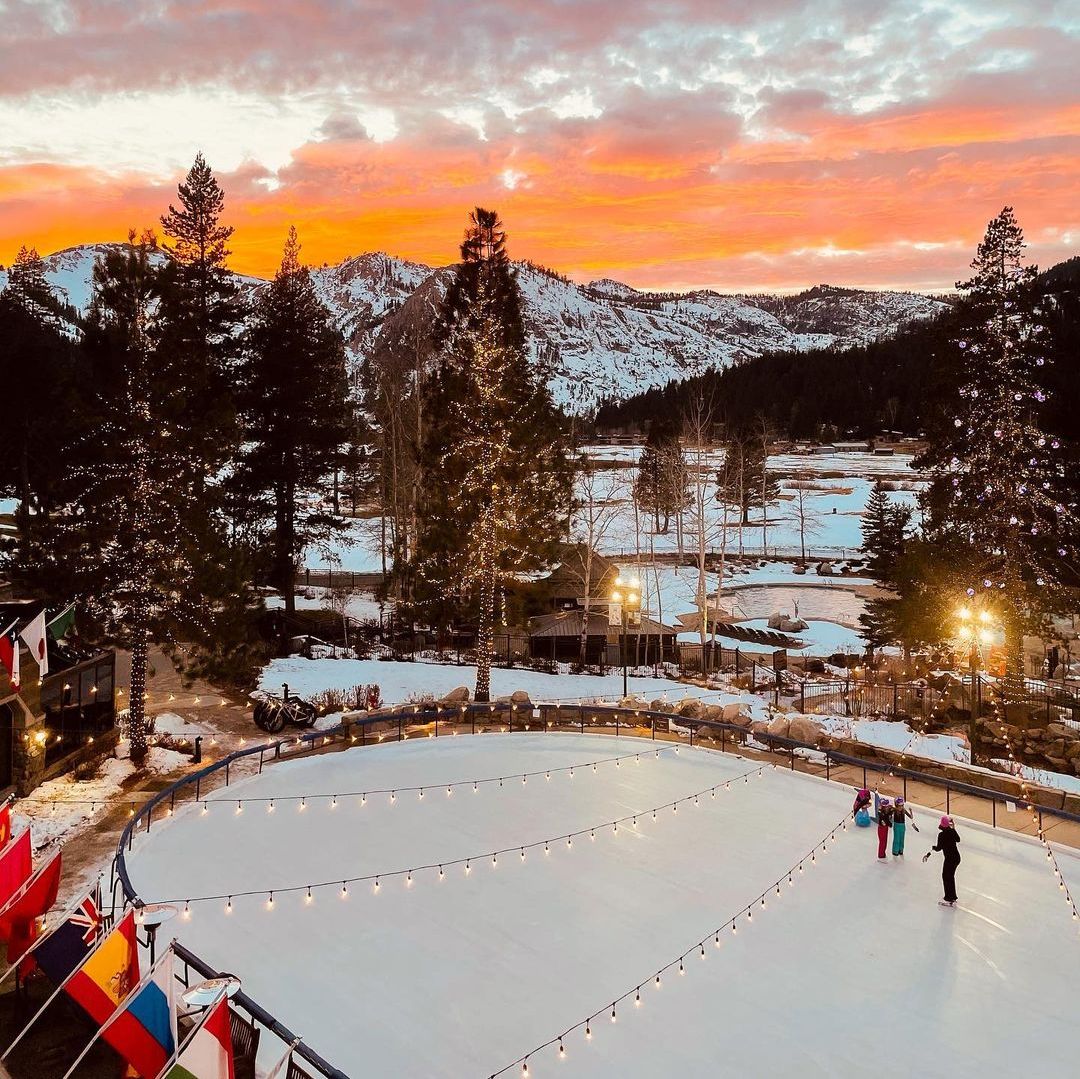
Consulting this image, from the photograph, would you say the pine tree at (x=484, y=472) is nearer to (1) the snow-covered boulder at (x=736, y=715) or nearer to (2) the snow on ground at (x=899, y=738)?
(1) the snow-covered boulder at (x=736, y=715)

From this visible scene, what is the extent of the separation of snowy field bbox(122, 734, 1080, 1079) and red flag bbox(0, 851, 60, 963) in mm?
2144

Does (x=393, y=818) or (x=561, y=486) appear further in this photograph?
(x=561, y=486)

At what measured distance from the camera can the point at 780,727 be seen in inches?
765

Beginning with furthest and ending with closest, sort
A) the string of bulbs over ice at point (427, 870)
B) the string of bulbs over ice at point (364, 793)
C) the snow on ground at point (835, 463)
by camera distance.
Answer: the snow on ground at point (835, 463) < the string of bulbs over ice at point (364, 793) < the string of bulbs over ice at point (427, 870)

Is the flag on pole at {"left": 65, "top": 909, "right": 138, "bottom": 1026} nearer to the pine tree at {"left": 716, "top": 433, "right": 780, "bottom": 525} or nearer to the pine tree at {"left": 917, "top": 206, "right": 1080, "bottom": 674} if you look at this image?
the pine tree at {"left": 917, "top": 206, "right": 1080, "bottom": 674}

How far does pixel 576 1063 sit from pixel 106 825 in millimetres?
10877

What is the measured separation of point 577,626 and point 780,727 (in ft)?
47.5

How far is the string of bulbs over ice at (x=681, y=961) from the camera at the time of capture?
842 cm

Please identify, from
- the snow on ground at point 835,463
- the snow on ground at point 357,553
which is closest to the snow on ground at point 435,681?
the snow on ground at point 357,553

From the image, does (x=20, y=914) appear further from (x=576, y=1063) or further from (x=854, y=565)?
(x=854, y=565)

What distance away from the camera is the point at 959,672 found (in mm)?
26828

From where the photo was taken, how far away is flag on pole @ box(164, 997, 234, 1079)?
6.16 meters

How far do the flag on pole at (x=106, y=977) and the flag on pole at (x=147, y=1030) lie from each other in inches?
23.8

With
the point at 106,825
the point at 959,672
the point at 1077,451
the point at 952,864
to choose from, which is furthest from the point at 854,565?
the point at 106,825
